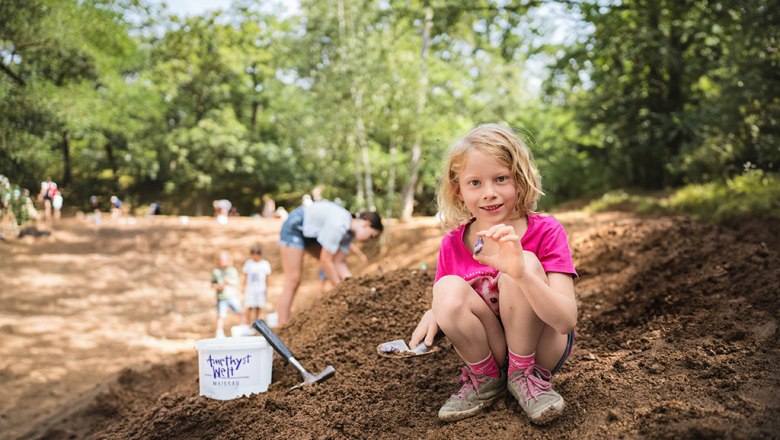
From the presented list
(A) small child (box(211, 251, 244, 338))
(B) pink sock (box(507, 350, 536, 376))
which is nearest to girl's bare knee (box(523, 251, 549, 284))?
(B) pink sock (box(507, 350, 536, 376))

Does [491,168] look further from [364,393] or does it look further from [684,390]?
[364,393]

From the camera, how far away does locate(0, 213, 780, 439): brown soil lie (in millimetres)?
2273

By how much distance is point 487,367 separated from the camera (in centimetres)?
239

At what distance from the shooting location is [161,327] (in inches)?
382

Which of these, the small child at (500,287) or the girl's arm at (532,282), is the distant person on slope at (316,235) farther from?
the girl's arm at (532,282)

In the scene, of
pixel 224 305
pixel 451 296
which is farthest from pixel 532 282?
pixel 224 305

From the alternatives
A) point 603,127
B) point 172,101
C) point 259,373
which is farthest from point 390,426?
point 172,101

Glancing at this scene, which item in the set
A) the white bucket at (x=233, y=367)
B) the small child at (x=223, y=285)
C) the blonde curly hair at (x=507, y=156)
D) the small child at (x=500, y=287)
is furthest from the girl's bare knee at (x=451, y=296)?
the small child at (x=223, y=285)

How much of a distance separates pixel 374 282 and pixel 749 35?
604cm

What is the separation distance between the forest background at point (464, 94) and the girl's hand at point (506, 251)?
2.65ft

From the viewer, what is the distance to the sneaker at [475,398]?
95.4 inches

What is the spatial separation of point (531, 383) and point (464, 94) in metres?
22.0

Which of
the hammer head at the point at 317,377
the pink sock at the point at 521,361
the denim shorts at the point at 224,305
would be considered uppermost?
the pink sock at the point at 521,361

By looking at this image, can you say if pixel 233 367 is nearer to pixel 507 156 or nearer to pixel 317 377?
pixel 317 377
